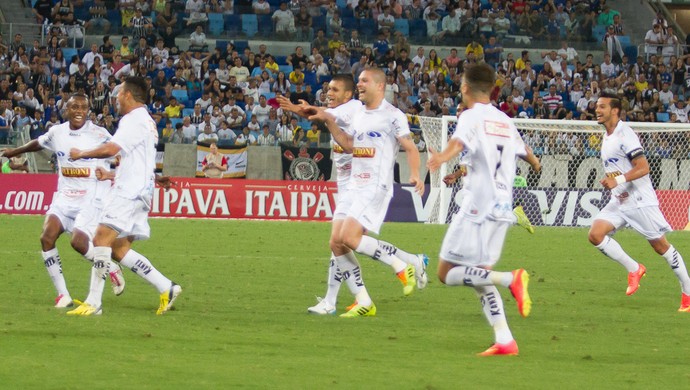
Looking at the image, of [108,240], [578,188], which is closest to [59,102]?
[578,188]

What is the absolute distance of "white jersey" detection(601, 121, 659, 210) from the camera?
13.3 m

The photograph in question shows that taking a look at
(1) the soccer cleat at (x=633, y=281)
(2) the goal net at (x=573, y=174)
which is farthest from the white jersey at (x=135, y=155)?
(2) the goal net at (x=573, y=174)

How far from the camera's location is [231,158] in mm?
30000

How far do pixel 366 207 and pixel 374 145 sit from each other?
607 mm

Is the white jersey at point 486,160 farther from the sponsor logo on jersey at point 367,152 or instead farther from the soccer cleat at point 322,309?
the soccer cleat at point 322,309

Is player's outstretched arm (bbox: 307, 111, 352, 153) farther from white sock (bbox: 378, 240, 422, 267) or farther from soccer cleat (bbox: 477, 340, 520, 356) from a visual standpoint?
soccer cleat (bbox: 477, 340, 520, 356)

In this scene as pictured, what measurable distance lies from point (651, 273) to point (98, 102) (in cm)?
1853

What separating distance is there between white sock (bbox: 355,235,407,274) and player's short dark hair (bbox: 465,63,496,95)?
8.94 feet

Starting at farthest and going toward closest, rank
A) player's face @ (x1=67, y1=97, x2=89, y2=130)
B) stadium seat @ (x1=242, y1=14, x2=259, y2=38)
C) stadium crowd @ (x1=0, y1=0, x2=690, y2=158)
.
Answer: stadium seat @ (x1=242, y1=14, x2=259, y2=38) < stadium crowd @ (x1=0, y1=0, x2=690, y2=158) < player's face @ (x1=67, y1=97, x2=89, y2=130)

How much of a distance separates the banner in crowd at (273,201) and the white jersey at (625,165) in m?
13.4

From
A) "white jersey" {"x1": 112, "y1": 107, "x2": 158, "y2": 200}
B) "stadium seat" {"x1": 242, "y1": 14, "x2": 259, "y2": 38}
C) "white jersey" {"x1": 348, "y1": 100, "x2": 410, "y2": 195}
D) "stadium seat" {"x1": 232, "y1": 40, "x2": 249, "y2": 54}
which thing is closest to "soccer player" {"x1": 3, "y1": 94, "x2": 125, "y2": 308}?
Answer: "white jersey" {"x1": 112, "y1": 107, "x2": 158, "y2": 200}

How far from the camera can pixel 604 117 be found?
13.5 metres

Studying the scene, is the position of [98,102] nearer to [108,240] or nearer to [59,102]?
[59,102]

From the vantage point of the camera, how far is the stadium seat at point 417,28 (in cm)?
3912
